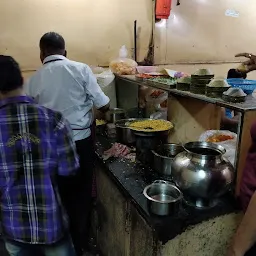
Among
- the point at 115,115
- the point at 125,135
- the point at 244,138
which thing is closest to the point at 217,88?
the point at 244,138

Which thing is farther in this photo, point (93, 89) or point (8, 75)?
point (93, 89)

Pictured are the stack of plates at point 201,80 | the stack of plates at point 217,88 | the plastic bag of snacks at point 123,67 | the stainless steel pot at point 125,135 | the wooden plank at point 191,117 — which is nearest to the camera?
the stack of plates at point 217,88

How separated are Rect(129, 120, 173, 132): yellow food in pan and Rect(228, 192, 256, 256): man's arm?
1.07 meters

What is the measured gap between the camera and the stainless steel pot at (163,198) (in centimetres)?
154

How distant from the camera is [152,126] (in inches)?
93.8

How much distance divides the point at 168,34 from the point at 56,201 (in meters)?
3.48

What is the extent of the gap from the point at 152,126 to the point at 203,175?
951 mm

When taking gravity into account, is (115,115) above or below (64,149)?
below

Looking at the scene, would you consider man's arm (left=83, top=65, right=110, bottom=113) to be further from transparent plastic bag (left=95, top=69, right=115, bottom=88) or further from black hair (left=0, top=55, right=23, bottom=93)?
black hair (left=0, top=55, right=23, bottom=93)

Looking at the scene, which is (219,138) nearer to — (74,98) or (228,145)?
(228,145)

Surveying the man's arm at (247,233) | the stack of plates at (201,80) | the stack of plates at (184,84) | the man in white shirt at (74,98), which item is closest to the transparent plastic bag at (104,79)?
the man in white shirt at (74,98)

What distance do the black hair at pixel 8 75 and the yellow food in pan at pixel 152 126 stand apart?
110 centimetres

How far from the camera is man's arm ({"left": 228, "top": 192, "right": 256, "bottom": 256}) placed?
1230 mm

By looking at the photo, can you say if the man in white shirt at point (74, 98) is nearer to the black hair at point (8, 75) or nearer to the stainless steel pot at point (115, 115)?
the stainless steel pot at point (115, 115)
